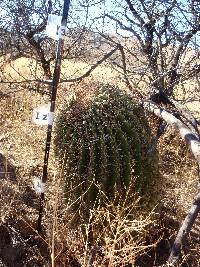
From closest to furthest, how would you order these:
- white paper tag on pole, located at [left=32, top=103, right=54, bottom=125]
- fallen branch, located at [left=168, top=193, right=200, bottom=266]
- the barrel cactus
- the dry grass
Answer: fallen branch, located at [left=168, top=193, right=200, bottom=266] < the dry grass < the barrel cactus < white paper tag on pole, located at [left=32, top=103, right=54, bottom=125]

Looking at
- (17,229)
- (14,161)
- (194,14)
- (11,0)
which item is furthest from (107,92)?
(11,0)

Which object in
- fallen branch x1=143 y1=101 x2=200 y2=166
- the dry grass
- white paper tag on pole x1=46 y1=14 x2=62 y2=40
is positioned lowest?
the dry grass

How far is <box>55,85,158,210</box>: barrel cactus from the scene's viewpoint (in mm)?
3111

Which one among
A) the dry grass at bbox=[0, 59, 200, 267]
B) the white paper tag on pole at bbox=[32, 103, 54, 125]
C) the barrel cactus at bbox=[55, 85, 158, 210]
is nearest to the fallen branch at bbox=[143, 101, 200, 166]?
the barrel cactus at bbox=[55, 85, 158, 210]

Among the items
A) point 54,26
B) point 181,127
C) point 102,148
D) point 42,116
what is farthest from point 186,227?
point 54,26

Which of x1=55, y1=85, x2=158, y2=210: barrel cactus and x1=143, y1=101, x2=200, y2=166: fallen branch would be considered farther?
x1=55, y1=85, x2=158, y2=210: barrel cactus

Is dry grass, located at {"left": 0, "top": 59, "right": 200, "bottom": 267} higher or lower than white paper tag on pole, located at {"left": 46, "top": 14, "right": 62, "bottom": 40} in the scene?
lower

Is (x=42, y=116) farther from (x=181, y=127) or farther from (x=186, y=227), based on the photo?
(x=186, y=227)

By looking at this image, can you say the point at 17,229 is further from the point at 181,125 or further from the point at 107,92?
the point at 181,125

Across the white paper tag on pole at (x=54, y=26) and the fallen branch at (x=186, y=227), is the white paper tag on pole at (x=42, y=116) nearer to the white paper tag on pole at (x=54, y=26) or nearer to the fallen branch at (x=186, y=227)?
the white paper tag on pole at (x=54, y=26)

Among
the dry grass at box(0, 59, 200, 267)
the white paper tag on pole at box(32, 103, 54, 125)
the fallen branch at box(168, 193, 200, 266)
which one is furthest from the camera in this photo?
the white paper tag on pole at box(32, 103, 54, 125)

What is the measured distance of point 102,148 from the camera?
3.08 m

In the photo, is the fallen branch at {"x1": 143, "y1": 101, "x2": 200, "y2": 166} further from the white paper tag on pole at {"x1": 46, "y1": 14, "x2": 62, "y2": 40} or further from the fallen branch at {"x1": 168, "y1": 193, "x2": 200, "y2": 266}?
the white paper tag on pole at {"x1": 46, "y1": 14, "x2": 62, "y2": 40}

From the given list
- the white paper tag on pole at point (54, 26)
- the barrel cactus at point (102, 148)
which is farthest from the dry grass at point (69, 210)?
the white paper tag on pole at point (54, 26)
